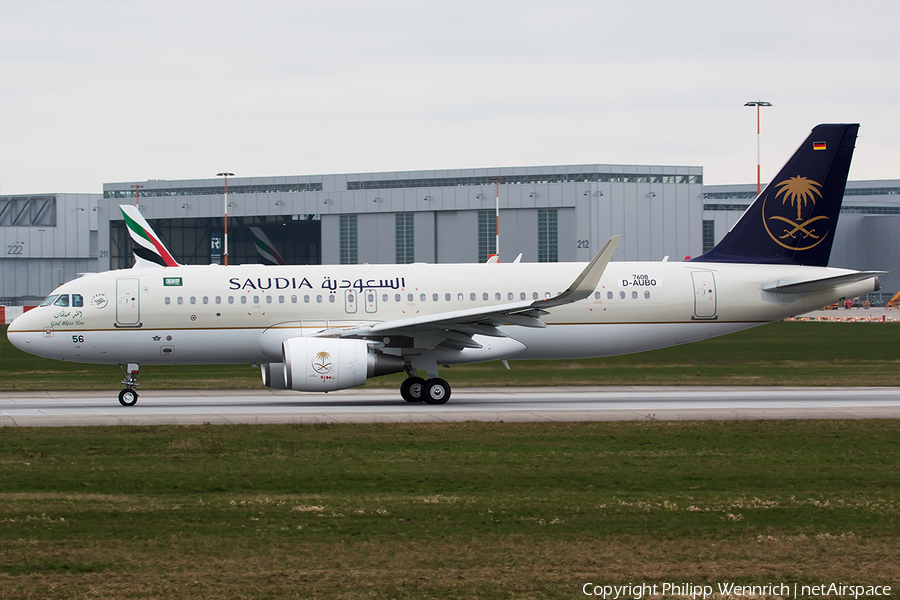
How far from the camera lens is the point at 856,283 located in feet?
88.8

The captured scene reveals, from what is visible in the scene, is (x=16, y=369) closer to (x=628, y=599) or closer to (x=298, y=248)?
(x=628, y=599)

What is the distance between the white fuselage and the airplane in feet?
0.10

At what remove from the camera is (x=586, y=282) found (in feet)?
75.7

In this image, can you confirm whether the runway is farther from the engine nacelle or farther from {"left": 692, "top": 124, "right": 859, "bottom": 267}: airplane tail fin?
{"left": 692, "top": 124, "right": 859, "bottom": 267}: airplane tail fin

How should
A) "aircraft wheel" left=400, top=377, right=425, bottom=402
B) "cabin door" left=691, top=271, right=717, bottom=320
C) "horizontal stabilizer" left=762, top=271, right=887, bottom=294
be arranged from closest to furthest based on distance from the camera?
"aircraft wheel" left=400, top=377, right=425, bottom=402 → "horizontal stabilizer" left=762, top=271, right=887, bottom=294 → "cabin door" left=691, top=271, right=717, bottom=320

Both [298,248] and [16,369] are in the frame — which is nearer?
[16,369]

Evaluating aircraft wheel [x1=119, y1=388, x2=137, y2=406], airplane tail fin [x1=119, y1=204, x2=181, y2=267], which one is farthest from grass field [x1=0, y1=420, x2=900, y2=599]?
airplane tail fin [x1=119, y1=204, x2=181, y2=267]

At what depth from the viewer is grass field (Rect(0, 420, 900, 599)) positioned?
29.8 feet

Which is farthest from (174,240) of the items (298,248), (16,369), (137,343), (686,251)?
(137,343)

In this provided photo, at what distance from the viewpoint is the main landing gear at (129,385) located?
25.4 m

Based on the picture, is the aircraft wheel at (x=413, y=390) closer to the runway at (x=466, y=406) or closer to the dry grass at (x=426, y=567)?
the runway at (x=466, y=406)

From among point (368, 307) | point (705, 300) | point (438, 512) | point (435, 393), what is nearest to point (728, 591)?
point (438, 512)

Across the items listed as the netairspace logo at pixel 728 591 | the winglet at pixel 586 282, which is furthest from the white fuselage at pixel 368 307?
the netairspace logo at pixel 728 591

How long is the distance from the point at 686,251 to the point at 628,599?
73.0 meters
